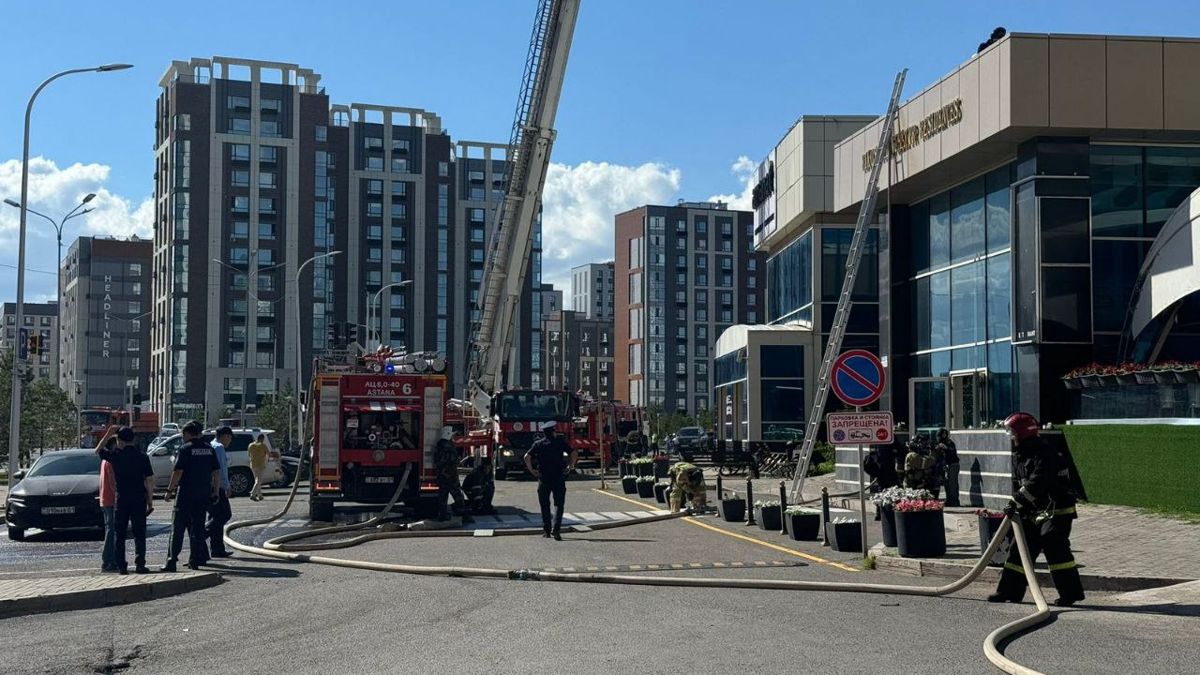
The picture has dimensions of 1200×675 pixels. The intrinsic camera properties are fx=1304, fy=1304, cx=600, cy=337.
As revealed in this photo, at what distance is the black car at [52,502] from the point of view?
67.3 ft

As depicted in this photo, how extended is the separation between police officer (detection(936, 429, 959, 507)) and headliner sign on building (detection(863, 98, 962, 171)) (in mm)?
8652

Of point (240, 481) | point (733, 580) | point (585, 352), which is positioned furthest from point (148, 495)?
point (585, 352)

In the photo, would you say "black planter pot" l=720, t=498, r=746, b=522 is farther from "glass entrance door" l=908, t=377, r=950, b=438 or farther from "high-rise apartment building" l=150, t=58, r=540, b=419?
"high-rise apartment building" l=150, t=58, r=540, b=419

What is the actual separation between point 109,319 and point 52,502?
148 m

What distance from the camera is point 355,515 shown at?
2406cm

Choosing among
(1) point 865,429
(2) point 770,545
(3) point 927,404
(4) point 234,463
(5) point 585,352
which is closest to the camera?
(1) point 865,429

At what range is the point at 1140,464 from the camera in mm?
20797

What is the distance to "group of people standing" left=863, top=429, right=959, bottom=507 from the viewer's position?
21.2m

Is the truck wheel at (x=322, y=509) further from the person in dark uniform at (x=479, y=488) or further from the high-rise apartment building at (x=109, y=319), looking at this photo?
the high-rise apartment building at (x=109, y=319)

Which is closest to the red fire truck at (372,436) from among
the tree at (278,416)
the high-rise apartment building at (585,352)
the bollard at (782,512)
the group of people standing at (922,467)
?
the bollard at (782,512)

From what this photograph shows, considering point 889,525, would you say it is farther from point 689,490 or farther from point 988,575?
point 689,490

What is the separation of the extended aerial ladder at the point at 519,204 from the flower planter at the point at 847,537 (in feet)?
69.1

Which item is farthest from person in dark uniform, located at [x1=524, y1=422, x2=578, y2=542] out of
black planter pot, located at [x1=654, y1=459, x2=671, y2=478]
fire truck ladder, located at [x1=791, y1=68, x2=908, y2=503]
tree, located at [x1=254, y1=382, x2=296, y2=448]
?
tree, located at [x1=254, y1=382, x2=296, y2=448]

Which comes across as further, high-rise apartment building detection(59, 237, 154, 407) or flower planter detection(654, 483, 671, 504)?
high-rise apartment building detection(59, 237, 154, 407)
